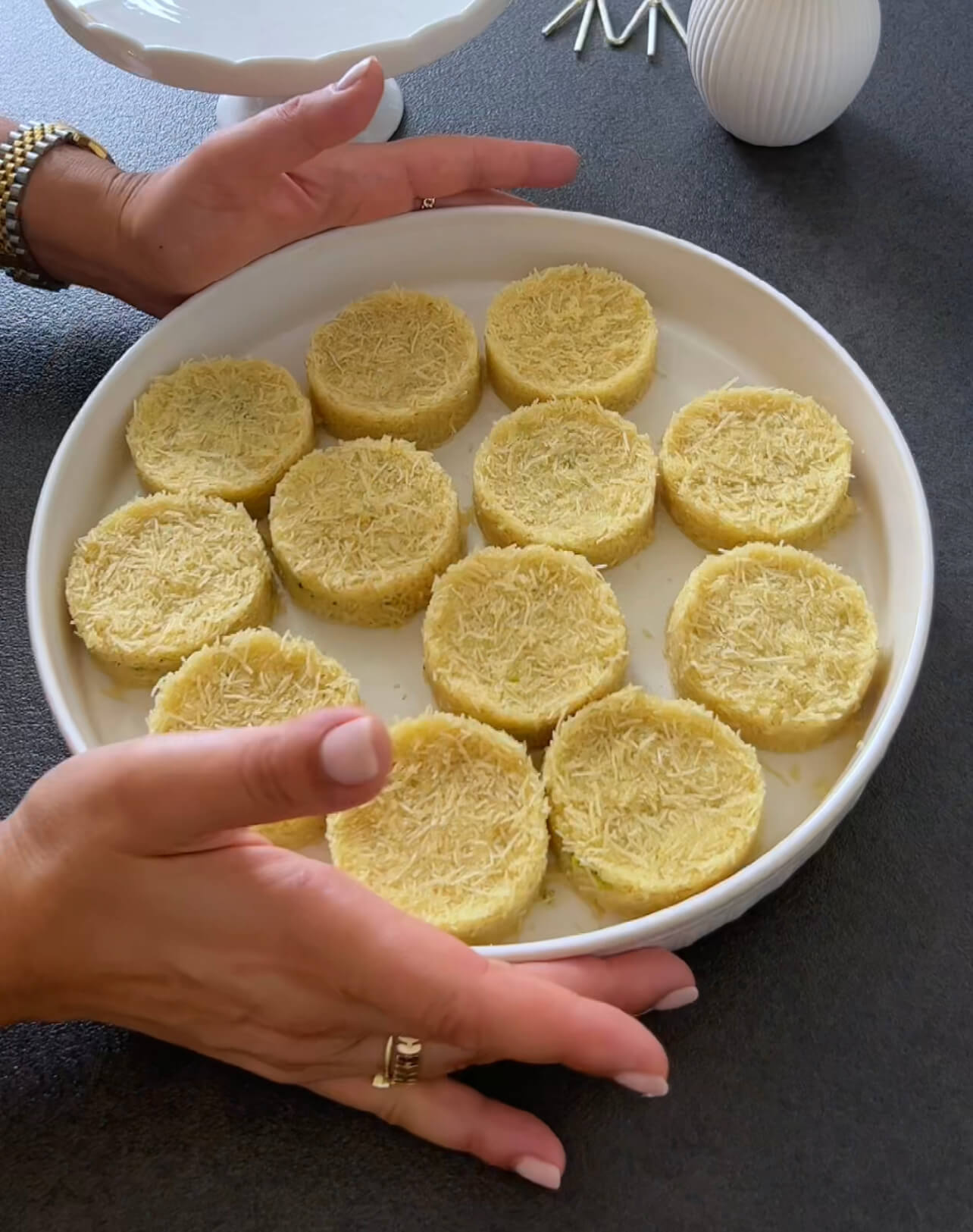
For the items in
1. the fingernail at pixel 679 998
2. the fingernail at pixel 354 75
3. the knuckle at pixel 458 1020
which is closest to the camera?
the knuckle at pixel 458 1020

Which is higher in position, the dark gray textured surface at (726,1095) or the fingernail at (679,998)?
the fingernail at (679,998)

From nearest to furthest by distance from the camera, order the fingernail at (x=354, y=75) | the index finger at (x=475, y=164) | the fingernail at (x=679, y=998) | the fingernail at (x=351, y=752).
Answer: the fingernail at (x=351, y=752) → the fingernail at (x=679, y=998) → the fingernail at (x=354, y=75) → the index finger at (x=475, y=164)

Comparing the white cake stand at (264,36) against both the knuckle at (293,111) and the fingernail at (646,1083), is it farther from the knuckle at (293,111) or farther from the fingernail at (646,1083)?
the fingernail at (646,1083)

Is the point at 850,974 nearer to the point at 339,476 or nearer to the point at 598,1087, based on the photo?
the point at 598,1087

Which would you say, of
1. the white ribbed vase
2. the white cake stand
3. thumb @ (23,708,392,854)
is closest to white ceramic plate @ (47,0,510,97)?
the white cake stand

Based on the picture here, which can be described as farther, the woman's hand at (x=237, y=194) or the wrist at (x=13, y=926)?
the woman's hand at (x=237, y=194)

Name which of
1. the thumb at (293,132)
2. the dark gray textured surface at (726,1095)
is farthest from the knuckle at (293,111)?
the dark gray textured surface at (726,1095)
